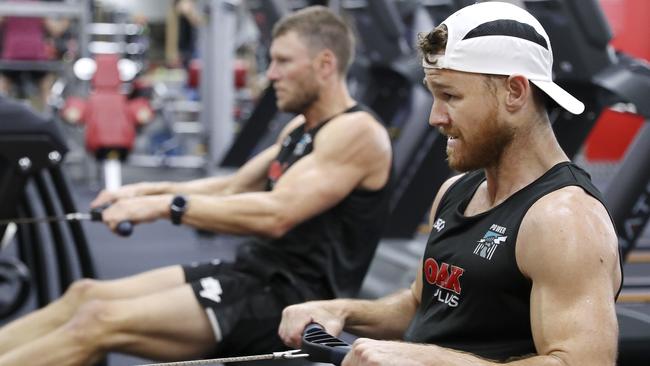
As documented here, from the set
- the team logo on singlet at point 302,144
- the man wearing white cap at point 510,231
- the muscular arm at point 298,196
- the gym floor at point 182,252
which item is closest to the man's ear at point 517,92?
the man wearing white cap at point 510,231

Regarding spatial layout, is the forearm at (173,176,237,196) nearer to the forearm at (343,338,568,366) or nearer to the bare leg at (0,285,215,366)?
the bare leg at (0,285,215,366)

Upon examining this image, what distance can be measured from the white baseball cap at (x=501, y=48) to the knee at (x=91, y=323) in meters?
1.21

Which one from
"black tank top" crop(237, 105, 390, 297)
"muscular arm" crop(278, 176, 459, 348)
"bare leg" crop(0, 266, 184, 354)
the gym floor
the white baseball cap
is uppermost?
the white baseball cap

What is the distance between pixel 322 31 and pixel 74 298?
1.06 m

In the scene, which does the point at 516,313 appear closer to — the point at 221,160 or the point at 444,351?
the point at 444,351

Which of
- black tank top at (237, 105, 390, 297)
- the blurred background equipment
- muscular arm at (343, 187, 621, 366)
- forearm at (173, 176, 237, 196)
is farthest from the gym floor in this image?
muscular arm at (343, 187, 621, 366)

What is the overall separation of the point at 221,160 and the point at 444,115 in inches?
224

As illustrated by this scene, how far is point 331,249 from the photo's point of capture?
9.46 feet

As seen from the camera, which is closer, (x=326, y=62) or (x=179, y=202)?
(x=179, y=202)

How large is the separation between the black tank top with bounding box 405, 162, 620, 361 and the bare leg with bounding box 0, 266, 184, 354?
1.24 m

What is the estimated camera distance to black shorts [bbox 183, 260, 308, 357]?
2.70 meters

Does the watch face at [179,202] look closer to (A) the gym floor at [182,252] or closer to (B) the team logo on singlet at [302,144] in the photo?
(B) the team logo on singlet at [302,144]

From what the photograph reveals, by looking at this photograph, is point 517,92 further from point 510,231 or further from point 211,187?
point 211,187

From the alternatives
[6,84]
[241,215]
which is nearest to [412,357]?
[241,215]
